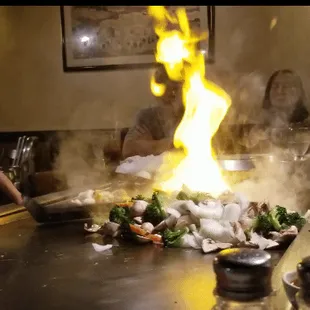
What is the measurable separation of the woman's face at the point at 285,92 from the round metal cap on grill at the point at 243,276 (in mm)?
4083

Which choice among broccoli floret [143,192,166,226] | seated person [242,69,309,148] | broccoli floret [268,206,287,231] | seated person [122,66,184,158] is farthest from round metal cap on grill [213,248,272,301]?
seated person [242,69,309,148]

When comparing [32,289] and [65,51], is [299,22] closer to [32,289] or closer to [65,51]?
[65,51]

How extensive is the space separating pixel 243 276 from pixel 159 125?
344 centimetres

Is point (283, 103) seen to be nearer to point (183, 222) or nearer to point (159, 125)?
point (159, 125)

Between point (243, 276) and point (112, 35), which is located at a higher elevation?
point (112, 35)

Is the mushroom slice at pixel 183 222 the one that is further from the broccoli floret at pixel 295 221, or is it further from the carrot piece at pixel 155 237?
the broccoli floret at pixel 295 221

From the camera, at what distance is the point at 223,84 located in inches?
220

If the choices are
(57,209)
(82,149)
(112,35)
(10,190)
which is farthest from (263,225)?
(112,35)

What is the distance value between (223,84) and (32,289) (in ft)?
14.1

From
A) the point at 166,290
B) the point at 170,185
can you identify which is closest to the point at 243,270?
the point at 166,290

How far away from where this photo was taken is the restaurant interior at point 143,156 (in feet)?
5.33

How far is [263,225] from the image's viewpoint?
2.02 meters

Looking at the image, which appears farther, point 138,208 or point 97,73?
point 97,73

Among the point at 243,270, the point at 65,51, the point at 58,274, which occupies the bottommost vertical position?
the point at 58,274
